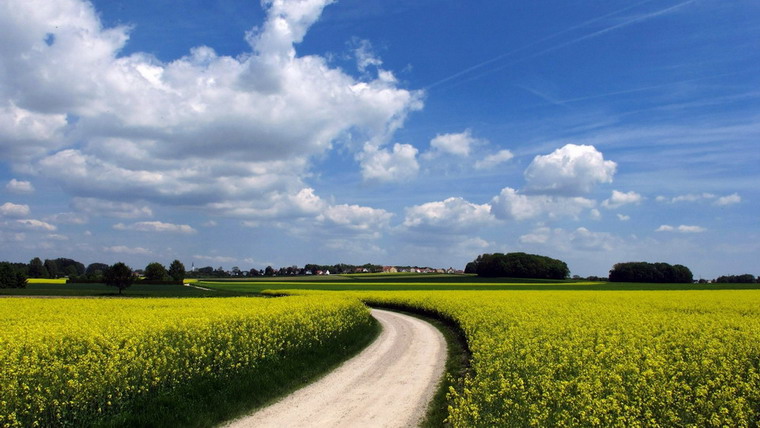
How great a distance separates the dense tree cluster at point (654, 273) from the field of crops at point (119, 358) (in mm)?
128979

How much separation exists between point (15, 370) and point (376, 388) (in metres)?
8.18

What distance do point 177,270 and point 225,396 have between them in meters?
113

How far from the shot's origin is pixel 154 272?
9694cm

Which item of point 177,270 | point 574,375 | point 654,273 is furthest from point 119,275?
point 654,273

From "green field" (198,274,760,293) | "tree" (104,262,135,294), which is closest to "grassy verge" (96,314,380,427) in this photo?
"green field" (198,274,760,293)

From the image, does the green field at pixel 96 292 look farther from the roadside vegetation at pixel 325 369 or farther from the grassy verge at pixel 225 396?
the grassy verge at pixel 225 396

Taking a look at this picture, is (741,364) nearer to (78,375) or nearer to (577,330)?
(577,330)

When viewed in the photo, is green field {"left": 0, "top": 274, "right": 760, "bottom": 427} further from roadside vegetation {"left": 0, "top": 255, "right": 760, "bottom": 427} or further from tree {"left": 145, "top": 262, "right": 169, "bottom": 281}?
tree {"left": 145, "top": 262, "right": 169, "bottom": 281}

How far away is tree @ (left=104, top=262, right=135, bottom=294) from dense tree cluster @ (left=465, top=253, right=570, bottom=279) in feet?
293

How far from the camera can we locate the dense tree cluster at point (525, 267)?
12656 cm

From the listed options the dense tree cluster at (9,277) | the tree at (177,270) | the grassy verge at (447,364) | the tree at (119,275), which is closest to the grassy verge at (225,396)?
the grassy verge at (447,364)

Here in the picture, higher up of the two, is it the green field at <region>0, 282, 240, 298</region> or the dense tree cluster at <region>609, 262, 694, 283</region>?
the dense tree cluster at <region>609, 262, 694, 283</region>

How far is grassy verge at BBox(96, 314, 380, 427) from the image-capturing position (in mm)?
10219

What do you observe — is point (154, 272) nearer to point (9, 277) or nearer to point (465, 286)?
point (9, 277)
